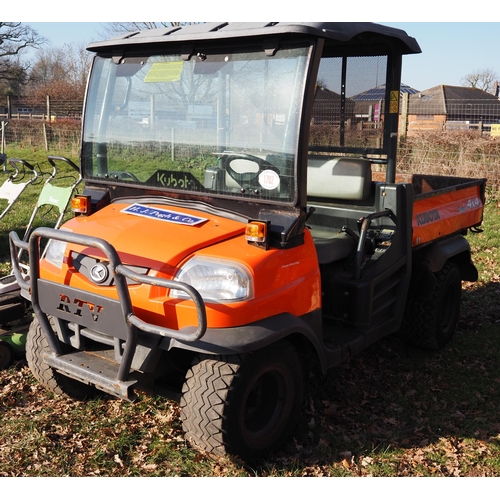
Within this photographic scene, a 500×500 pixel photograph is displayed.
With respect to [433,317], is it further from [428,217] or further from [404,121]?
[404,121]

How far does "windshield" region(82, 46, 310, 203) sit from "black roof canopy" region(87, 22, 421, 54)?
110 millimetres

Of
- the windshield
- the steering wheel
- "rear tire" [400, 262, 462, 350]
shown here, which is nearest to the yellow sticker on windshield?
the windshield

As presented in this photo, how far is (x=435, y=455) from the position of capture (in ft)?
11.8

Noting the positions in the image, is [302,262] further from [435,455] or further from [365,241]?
[435,455]

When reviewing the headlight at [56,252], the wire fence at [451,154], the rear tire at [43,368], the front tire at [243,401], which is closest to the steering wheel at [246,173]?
the front tire at [243,401]

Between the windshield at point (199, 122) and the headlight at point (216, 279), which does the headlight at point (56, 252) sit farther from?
the headlight at point (216, 279)

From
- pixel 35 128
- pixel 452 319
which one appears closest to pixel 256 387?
pixel 452 319

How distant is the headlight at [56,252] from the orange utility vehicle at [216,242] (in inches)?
0.4

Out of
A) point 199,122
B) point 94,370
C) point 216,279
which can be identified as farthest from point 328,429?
point 199,122

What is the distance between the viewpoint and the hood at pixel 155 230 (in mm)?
3236

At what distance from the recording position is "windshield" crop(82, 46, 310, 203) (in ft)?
11.0

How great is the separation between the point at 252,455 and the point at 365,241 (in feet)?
5.47

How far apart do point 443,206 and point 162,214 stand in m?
2.55

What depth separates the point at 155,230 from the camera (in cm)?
344
